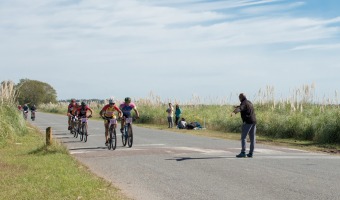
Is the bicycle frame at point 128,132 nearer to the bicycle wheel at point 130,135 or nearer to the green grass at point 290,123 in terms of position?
the bicycle wheel at point 130,135

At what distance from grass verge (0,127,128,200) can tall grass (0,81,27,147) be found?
3.75m

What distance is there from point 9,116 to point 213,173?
42.8ft

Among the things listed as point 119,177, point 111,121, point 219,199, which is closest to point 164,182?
point 119,177

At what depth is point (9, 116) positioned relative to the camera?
22469 millimetres

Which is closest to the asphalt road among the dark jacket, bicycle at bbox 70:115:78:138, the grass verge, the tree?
the grass verge

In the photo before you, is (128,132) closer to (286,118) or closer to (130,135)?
(130,135)

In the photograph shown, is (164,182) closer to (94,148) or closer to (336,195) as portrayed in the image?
(336,195)

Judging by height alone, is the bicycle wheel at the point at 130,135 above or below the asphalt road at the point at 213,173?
above

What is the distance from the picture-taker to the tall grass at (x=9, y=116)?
19828 mm

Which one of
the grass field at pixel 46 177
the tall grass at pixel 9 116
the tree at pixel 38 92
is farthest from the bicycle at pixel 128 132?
the tree at pixel 38 92

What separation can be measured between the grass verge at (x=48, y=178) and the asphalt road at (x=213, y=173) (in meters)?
0.53

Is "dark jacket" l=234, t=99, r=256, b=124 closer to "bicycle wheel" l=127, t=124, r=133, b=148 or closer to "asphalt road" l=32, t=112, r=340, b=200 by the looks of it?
"asphalt road" l=32, t=112, r=340, b=200

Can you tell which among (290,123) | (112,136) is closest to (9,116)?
(112,136)

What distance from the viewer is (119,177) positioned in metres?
11.9
